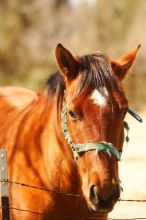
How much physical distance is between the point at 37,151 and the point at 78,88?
2.26ft

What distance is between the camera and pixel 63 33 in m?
33.7

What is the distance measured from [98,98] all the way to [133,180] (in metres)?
6.00

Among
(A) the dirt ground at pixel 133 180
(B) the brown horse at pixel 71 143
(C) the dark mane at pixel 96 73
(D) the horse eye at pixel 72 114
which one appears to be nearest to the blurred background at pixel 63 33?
(A) the dirt ground at pixel 133 180

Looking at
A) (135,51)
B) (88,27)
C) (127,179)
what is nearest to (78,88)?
(135,51)

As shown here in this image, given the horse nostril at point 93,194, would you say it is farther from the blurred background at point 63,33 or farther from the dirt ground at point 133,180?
the blurred background at point 63,33

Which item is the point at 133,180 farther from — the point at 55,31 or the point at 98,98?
the point at 55,31

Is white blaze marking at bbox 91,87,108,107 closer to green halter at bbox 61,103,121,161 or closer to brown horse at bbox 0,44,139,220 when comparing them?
brown horse at bbox 0,44,139,220

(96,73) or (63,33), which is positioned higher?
(63,33)

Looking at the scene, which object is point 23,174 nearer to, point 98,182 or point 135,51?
point 98,182

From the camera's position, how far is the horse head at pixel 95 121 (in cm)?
352

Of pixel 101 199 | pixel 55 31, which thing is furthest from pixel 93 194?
pixel 55 31

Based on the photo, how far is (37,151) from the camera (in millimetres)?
4195

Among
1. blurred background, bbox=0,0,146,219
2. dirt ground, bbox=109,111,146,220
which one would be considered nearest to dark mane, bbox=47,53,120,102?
dirt ground, bbox=109,111,146,220

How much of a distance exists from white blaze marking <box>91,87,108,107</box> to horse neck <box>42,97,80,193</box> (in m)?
0.41
